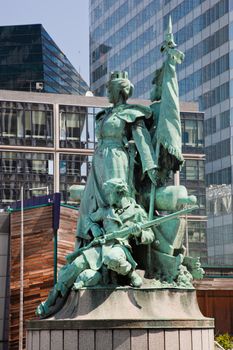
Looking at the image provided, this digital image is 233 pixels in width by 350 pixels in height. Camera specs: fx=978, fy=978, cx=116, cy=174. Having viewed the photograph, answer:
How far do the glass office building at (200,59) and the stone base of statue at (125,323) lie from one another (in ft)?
206

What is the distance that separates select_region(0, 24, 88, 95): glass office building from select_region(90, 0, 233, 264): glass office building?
48.1 ft

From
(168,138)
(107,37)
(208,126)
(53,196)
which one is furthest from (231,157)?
(168,138)

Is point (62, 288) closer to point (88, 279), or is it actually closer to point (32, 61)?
point (88, 279)

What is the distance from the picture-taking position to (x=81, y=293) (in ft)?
63.9

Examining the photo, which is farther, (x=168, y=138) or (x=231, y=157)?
(x=231, y=157)

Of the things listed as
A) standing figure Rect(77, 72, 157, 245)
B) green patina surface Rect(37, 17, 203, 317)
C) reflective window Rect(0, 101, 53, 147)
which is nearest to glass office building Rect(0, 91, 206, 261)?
reflective window Rect(0, 101, 53, 147)

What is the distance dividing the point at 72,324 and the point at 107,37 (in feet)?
310

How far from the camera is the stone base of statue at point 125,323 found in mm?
18625

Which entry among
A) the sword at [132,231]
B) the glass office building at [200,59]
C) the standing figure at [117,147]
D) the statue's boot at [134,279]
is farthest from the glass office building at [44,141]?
the statue's boot at [134,279]

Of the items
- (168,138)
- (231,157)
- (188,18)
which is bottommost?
(168,138)

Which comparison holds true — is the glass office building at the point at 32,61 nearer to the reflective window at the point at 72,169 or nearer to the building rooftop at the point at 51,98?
the building rooftop at the point at 51,98

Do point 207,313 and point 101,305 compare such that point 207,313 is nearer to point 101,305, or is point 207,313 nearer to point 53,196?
point 53,196

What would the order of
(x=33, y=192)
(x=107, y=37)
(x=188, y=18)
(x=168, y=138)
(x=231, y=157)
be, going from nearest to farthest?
(x=168, y=138) < (x=33, y=192) < (x=231, y=157) < (x=188, y=18) < (x=107, y=37)

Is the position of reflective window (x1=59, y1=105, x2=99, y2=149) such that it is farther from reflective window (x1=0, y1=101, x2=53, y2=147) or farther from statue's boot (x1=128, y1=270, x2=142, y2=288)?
statue's boot (x1=128, y1=270, x2=142, y2=288)
